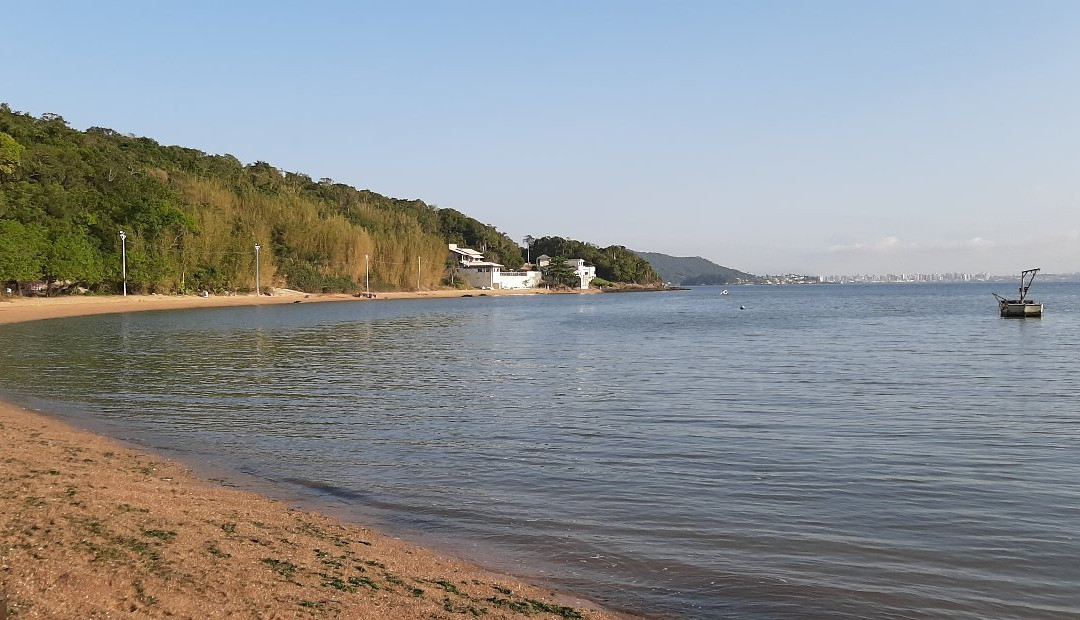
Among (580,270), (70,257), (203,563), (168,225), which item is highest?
(168,225)

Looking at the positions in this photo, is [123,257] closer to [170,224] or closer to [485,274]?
[170,224]

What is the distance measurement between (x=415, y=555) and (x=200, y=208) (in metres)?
82.1

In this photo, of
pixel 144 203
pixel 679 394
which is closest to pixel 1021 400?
pixel 679 394

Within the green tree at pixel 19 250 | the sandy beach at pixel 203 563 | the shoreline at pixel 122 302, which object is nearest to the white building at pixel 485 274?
the shoreline at pixel 122 302

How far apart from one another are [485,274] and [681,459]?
13359 cm

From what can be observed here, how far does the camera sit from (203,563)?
17.9 feet

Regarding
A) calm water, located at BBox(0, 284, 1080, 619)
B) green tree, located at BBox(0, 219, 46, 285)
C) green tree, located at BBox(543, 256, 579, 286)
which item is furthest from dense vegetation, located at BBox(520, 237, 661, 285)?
calm water, located at BBox(0, 284, 1080, 619)

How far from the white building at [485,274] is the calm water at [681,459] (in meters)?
117

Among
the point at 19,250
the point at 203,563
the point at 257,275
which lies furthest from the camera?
the point at 257,275

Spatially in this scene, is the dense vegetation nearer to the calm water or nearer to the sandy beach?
the calm water

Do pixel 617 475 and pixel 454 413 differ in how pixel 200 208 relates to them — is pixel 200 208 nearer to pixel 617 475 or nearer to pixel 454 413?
pixel 454 413

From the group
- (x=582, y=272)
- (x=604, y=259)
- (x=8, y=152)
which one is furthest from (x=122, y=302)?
(x=604, y=259)

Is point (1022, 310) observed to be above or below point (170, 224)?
below

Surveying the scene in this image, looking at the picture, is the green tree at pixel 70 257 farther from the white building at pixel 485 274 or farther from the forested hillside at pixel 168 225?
the white building at pixel 485 274
